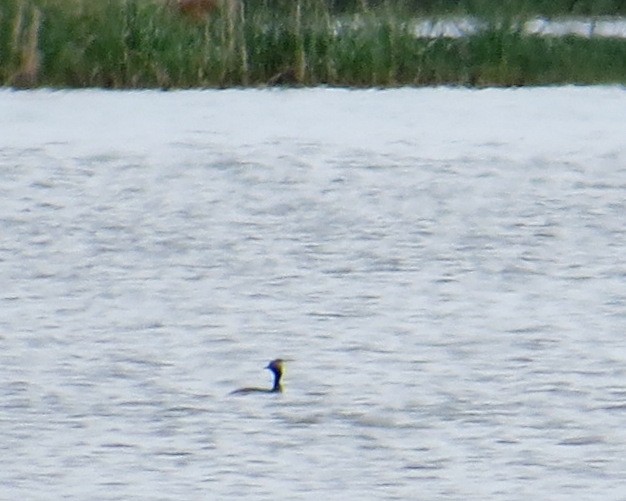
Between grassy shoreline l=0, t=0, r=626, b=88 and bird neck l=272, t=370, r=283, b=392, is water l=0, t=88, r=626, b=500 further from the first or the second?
grassy shoreline l=0, t=0, r=626, b=88

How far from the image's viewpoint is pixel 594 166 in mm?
6180

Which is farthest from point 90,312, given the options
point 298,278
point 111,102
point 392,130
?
point 111,102

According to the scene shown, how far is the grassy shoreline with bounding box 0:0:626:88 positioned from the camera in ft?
25.5

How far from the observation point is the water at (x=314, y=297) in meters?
3.48

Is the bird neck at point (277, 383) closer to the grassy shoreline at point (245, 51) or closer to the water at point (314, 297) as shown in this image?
the water at point (314, 297)

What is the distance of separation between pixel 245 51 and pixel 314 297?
11.1ft

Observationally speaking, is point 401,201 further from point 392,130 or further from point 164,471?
point 164,471

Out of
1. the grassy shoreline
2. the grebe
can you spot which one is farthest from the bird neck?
the grassy shoreline

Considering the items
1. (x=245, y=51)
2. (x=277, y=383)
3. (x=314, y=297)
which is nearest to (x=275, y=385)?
(x=277, y=383)

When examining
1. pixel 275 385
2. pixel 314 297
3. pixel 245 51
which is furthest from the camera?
pixel 245 51

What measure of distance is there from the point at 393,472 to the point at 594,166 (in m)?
2.96

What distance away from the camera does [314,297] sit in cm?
465

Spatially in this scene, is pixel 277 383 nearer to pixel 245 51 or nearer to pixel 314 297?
pixel 314 297

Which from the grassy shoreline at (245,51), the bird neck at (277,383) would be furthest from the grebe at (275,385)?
the grassy shoreline at (245,51)
